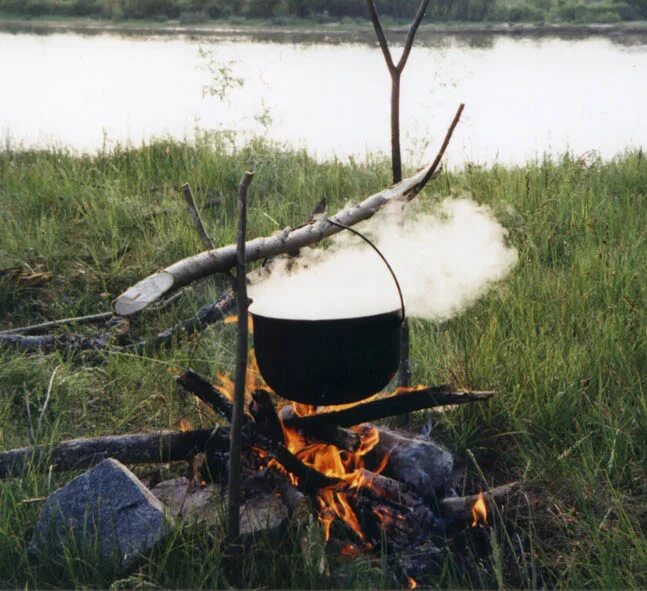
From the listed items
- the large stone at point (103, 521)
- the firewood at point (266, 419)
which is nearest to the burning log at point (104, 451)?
the firewood at point (266, 419)

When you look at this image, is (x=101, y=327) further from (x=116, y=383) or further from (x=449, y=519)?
(x=449, y=519)

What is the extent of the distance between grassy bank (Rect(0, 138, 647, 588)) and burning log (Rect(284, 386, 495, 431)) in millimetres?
258

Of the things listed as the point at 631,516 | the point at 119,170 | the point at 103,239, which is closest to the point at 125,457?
the point at 631,516

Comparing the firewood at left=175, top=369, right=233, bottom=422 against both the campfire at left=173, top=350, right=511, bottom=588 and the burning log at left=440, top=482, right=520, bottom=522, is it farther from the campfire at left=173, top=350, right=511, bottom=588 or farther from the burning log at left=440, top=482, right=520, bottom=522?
the burning log at left=440, top=482, right=520, bottom=522

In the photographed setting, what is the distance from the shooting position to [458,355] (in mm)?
3488

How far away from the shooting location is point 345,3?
20.3m

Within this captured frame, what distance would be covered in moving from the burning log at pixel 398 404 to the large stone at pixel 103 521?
0.69m

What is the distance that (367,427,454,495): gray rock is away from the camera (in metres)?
2.78

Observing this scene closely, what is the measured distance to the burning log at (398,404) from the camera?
2.77 m

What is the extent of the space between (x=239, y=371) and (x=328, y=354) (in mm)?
363

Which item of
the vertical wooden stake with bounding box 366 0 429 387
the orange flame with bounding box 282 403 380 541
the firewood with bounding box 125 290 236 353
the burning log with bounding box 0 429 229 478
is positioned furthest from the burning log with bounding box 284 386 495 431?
the firewood with bounding box 125 290 236 353

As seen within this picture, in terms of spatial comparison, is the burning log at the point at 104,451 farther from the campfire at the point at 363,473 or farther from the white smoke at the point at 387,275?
the white smoke at the point at 387,275

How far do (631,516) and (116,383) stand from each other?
2353 millimetres

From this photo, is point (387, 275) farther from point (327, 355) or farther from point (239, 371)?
point (239, 371)
